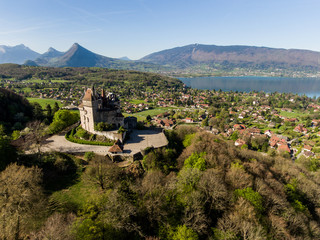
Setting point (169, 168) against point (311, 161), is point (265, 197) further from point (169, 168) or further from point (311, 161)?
point (311, 161)

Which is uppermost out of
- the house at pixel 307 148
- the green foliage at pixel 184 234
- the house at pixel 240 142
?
the green foliage at pixel 184 234

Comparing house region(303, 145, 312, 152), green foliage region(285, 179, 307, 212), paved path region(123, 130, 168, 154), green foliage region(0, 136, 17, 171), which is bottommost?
house region(303, 145, 312, 152)

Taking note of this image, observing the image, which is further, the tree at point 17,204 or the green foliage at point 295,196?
the green foliage at point 295,196

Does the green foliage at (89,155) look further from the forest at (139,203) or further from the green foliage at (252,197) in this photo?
the green foliage at (252,197)

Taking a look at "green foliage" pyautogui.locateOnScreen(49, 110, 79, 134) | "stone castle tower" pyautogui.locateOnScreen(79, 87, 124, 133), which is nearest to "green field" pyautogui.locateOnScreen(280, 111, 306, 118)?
"stone castle tower" pyautogui.locateOnScreen(79, 87, 124, 133)

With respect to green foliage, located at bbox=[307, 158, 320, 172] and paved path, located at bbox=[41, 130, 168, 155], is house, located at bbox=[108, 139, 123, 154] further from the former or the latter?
green foliage, located at bbox=[307, 158, 320, 172]

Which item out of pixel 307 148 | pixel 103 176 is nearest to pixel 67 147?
pixel 103 176

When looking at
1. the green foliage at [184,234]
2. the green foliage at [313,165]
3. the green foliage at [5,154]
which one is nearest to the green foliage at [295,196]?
the green foliage at [184,234]
